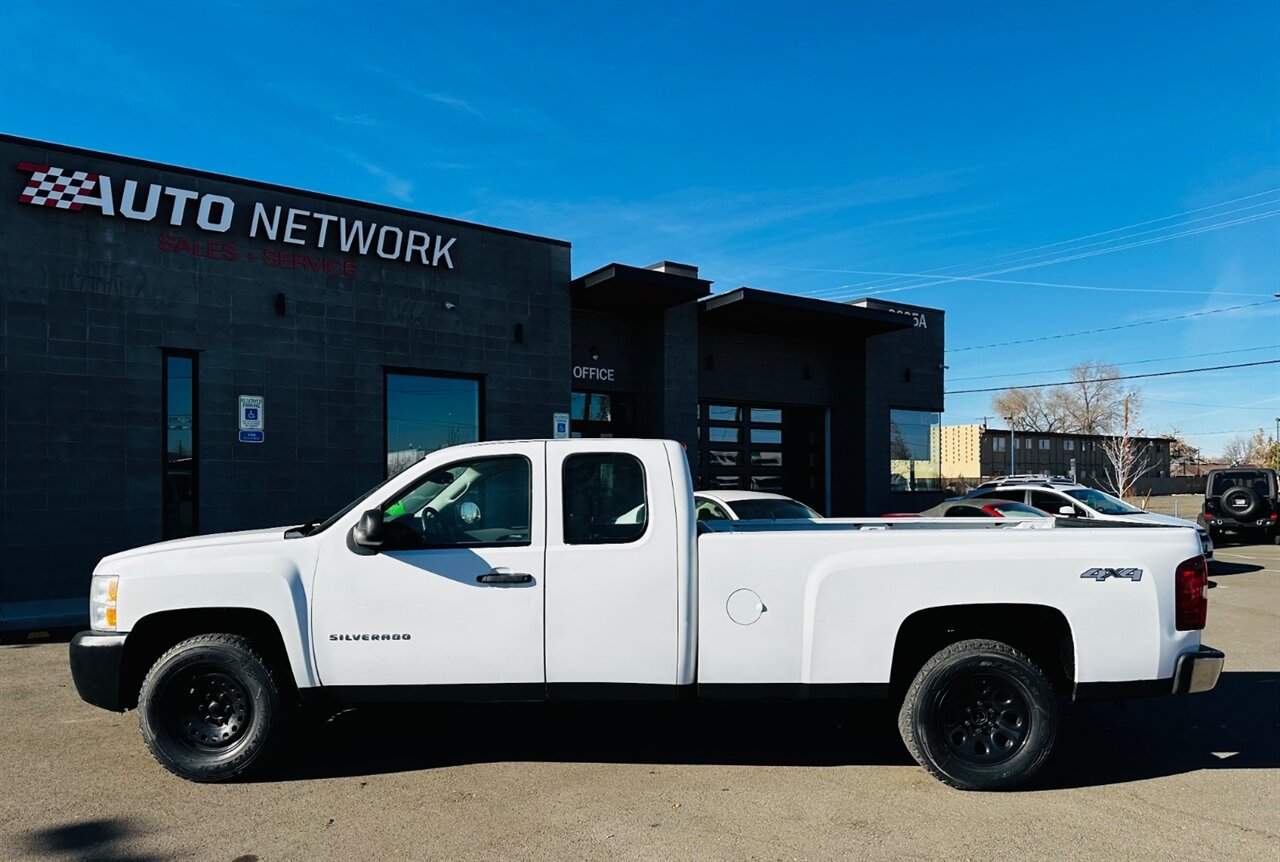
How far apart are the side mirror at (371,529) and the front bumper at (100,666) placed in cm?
Answer: 156

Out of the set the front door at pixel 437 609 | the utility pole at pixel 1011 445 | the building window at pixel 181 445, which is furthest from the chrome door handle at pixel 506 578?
the utility pole at pixel 1011 445

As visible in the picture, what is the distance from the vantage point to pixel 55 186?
11.1 m

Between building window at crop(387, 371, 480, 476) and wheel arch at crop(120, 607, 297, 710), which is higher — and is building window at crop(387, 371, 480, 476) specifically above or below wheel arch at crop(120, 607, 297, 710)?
above

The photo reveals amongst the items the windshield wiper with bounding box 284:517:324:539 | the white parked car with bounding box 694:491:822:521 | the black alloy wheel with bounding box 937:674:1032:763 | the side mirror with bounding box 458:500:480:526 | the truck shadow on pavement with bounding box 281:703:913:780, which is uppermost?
the side mirror with bounding box 458:500:480:526

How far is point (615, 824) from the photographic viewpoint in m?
4.21

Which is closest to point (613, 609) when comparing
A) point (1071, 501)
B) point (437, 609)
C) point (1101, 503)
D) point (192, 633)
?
point (437, 609)

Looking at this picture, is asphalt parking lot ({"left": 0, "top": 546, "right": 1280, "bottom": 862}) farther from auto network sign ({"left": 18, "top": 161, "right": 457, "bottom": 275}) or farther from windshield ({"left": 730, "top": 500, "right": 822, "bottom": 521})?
auto network sign ({"left": 18, "top": 161, "right": 457, "bottom": 275})

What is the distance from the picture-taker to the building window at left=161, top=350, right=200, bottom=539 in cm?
1200

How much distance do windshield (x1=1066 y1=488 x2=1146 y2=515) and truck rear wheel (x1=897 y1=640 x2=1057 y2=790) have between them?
11.0 meters

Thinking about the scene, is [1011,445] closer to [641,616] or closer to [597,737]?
[597,737]

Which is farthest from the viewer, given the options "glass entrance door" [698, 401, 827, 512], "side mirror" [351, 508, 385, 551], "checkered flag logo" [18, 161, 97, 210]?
"glass entrance door" [698, 401, 827, 512]

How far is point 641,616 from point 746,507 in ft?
19.3

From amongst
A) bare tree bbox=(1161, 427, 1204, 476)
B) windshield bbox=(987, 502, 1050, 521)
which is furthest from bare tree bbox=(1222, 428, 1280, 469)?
windshield bbox=(987, 502, 1050, 521)

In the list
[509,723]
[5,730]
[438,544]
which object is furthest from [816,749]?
[5,730]
